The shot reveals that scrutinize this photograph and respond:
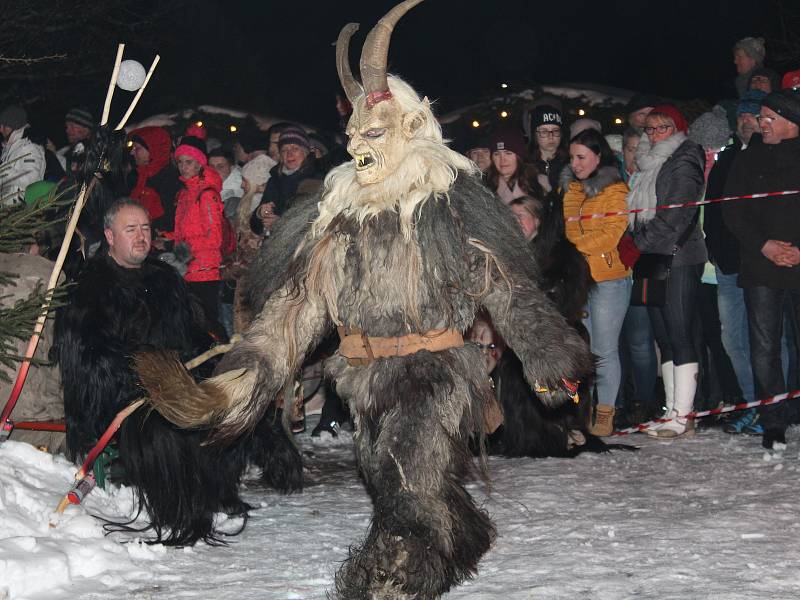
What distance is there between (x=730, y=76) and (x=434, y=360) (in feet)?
41.7

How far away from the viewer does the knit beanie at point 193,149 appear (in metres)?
8.96

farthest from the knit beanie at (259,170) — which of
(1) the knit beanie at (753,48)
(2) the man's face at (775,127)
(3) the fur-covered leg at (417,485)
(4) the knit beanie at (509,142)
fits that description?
(3) the fur-covered leg at (417,485)

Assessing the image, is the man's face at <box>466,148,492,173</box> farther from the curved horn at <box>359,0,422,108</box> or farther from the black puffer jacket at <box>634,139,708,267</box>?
the curved horn at <box>359,0,422,108</box>

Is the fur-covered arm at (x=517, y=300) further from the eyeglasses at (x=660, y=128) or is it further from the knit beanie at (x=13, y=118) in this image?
the knit beanie at (x=13, y=118)

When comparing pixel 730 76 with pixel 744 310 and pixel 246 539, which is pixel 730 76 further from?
pixel 246 539

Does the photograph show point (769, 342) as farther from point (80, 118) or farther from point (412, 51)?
point (412, 51)

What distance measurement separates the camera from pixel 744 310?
7.82 meters

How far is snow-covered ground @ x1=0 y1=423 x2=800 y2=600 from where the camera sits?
15.3ft

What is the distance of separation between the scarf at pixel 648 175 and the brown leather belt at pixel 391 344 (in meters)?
3.15

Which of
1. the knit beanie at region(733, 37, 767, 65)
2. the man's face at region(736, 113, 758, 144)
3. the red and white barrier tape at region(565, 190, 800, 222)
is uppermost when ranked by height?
the knit beanie at region(733, 37, 767, 65)

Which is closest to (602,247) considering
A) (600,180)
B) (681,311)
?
(600,180)

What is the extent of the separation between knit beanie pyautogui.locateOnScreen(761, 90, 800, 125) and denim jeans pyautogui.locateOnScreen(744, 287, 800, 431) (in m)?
1.16

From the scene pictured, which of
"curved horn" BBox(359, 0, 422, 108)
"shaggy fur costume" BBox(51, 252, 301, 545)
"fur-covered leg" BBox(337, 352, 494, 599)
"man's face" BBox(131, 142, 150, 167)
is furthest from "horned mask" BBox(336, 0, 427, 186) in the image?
"man's face" BBox(131, 142, 150, 167)

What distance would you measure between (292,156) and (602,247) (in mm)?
3107
